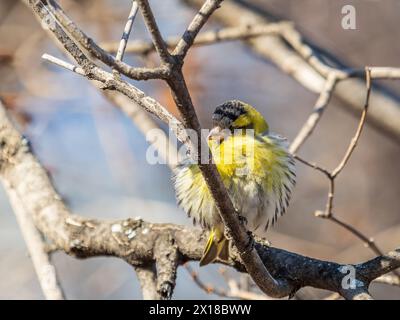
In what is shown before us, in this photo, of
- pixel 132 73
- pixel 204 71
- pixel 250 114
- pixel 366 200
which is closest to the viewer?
pixel 132 73

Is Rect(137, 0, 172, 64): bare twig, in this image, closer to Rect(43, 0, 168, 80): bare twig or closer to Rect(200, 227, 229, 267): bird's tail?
Rect(43, 0, 168, 80): bare twig

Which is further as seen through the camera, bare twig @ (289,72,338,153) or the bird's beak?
bare twig @ (289,72,338,153)

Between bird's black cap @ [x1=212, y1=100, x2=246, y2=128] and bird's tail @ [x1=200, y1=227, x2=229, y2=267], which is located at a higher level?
bird's black cap @ [x1=212, y1=100, x2=246, y2=128]

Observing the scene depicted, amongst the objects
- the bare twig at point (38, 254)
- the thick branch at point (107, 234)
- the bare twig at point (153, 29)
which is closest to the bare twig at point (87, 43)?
the bare twig at point (153, 29)

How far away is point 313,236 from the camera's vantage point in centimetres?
728

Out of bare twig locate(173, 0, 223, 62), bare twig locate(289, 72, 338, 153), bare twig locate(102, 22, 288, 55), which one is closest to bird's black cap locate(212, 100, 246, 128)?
bare twig locate(289, 72, 338, 153)

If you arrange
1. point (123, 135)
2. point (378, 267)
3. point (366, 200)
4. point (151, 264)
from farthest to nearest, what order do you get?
point (366, 200)
point (123, 135)
point (151, 264)
point (378, 267)

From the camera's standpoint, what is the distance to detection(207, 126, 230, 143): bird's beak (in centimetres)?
369

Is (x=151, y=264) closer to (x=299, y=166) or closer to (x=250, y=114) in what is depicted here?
(x=250, y=114)

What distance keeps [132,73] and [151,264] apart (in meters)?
1.57

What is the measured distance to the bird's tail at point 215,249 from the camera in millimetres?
3533

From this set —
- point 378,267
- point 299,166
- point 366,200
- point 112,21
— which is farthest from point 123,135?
point 378,267

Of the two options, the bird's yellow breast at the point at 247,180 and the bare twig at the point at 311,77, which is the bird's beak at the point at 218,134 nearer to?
the bird's yellow breast at the point at 247,180

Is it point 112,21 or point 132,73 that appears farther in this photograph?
point 112,21
